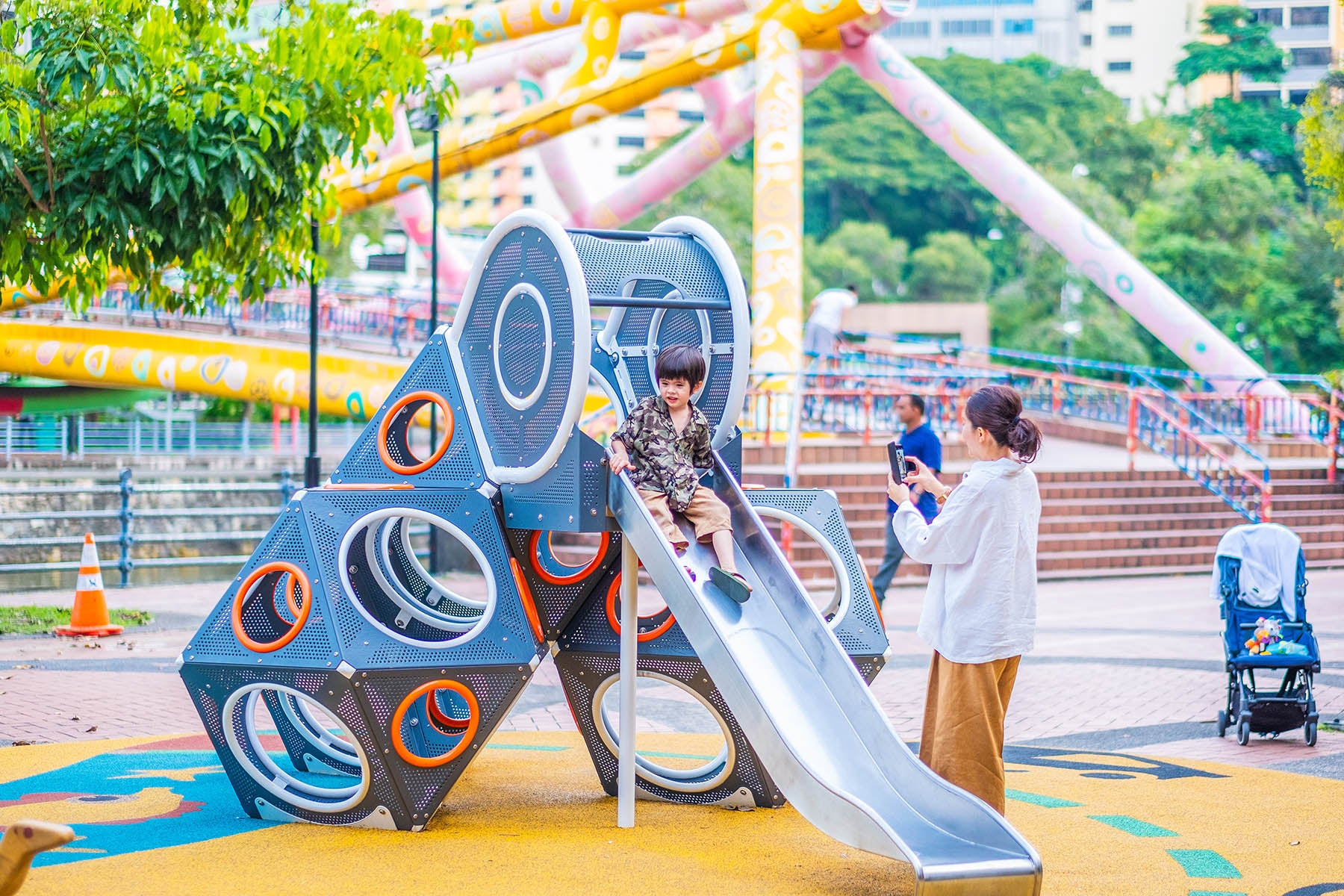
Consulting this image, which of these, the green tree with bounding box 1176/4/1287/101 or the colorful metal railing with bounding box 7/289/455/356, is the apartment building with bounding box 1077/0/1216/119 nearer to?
the green tree with bounding box 1176/4/1287/101

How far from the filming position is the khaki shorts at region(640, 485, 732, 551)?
20.7 feet

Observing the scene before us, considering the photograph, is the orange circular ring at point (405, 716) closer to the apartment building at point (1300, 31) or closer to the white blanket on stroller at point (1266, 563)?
the white blanket on stroller at point (1266, 563)

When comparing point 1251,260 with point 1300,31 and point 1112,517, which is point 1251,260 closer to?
point 1112,517

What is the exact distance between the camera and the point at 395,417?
23.4 feet

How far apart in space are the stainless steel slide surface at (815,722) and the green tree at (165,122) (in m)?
3.74

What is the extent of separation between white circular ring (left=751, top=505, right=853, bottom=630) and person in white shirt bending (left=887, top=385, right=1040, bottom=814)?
4.11 feet

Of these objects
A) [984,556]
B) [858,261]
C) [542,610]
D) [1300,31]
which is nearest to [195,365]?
→ [542,610]

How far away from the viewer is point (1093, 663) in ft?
36.1

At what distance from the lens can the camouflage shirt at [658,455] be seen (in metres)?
6.40

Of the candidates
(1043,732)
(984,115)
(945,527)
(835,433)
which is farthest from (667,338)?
(984,115)

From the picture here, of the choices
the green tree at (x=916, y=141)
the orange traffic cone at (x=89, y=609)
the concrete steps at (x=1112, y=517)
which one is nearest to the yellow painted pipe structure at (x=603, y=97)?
the concrete steps at (x=1112, y=517)

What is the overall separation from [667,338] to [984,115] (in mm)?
52275

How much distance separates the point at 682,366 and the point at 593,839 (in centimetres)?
198

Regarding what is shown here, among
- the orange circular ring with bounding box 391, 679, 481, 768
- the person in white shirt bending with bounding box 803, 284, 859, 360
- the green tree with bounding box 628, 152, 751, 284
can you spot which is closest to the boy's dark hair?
the orange circular ring with bounding box 391, 679, 481, 768
